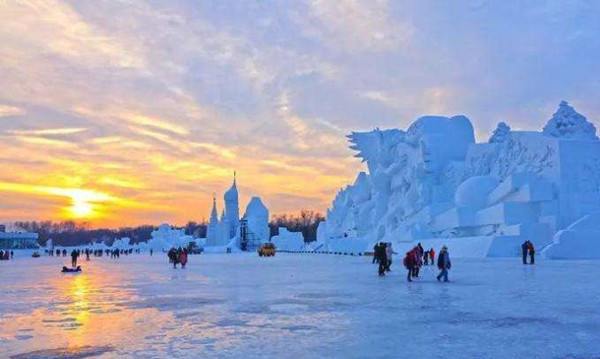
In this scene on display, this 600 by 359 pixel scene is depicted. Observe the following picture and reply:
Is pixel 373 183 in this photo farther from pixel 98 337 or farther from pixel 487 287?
pixel 98 337

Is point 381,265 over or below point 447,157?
below

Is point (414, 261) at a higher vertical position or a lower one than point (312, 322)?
higher

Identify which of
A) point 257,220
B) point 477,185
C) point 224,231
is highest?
point 477,185

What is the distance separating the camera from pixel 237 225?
10050 centimetres

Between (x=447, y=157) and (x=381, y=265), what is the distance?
33.2 meters

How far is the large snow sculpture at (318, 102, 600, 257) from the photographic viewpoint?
36.5 meters

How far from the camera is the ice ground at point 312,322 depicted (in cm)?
711

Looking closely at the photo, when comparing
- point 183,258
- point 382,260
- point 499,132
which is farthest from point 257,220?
point 382,260

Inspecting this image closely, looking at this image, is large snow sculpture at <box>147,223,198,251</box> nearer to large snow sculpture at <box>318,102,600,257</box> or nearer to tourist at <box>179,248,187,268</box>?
large snow sculpture at <box>318,102,600,257</box>

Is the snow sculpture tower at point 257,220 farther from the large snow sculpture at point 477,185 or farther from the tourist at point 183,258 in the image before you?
the tourist at point 183,258

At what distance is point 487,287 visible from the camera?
15070 millimetres

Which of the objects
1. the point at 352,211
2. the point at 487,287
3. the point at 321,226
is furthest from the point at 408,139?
the point at 487,287

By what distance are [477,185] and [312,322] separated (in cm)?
3429

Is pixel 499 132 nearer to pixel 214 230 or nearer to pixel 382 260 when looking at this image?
pixel 382 260
